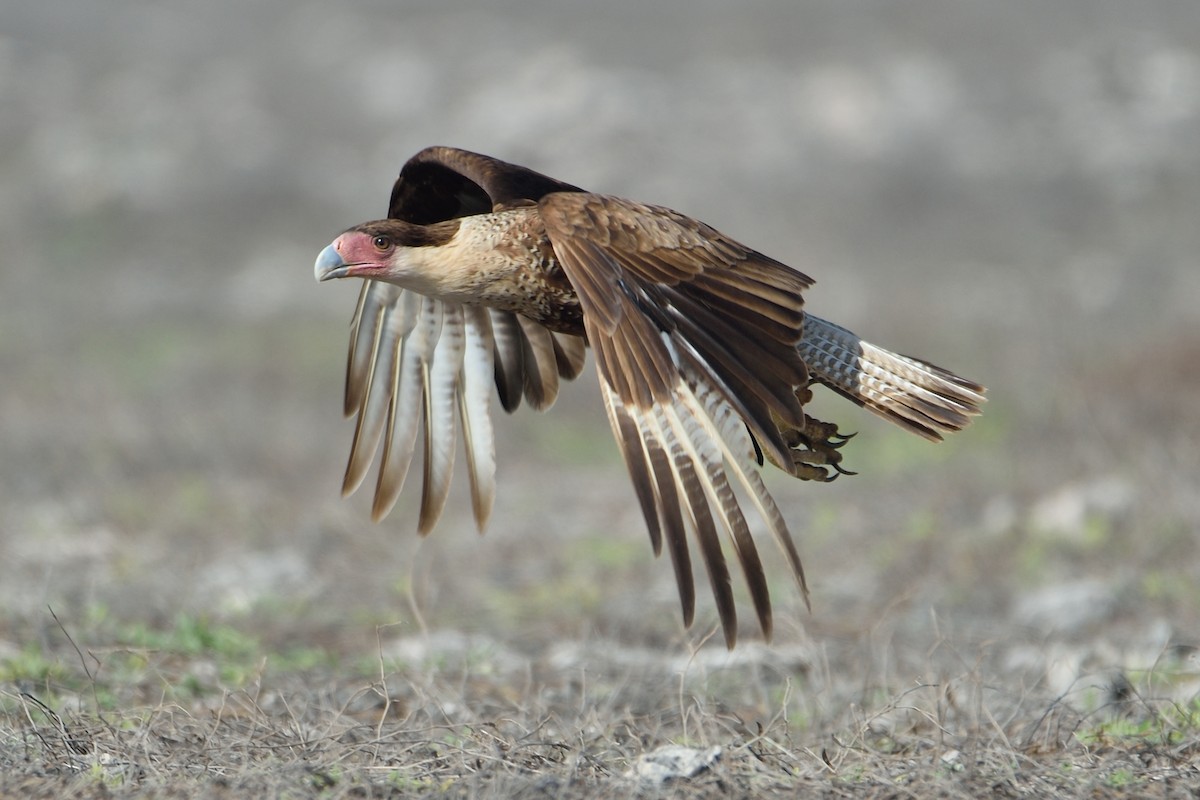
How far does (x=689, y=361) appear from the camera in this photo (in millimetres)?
3520

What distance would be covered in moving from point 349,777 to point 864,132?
611 inches

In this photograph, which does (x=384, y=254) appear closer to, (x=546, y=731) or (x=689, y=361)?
(x=689, y=361)

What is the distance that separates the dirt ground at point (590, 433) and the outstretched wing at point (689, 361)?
0.56m

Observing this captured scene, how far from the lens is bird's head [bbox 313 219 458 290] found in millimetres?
4211

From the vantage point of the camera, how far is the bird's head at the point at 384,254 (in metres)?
4.21

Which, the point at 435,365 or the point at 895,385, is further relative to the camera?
the point at 435,365

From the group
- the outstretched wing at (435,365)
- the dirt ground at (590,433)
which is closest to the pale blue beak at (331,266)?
the outstretched wing at (435,365)

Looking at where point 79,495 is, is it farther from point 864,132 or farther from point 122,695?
point 864,132

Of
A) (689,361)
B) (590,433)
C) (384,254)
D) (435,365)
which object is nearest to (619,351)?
(689,361)

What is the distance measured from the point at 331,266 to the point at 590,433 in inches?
267

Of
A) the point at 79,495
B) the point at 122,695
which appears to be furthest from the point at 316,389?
the point at 122,695

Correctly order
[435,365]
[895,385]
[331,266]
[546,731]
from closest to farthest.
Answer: [546,731] → [331,266] → [895,385] → [435,365]

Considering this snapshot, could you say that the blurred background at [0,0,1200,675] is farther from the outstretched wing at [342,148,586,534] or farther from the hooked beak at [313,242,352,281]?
the hooked beak at [313,242,352,281]

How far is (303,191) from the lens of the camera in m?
17.0
